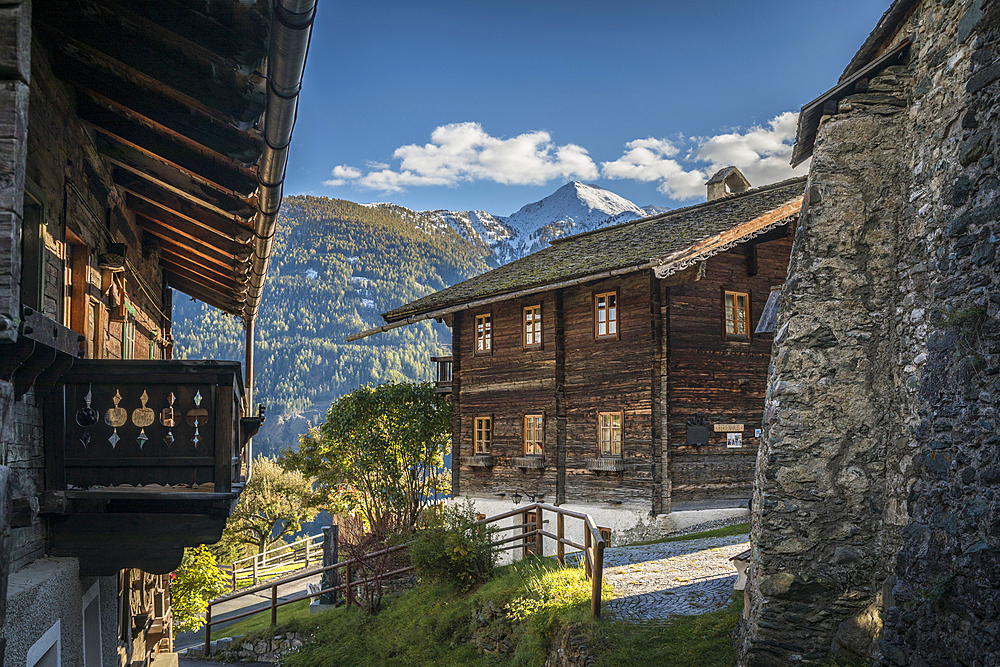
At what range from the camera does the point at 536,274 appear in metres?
18.2

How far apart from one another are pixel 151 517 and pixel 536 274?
43.4 feet

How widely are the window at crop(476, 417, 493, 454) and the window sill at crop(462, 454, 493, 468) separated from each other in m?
0.34

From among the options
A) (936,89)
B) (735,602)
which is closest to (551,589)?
(735,602)

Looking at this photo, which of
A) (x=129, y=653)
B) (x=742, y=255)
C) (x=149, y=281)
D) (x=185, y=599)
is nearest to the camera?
(x=129, y=653)

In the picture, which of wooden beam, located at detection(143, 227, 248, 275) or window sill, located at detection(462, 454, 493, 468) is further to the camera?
window sill, located at detection(462, 454, 493, 468)

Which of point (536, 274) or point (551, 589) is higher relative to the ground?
point (536, 274)

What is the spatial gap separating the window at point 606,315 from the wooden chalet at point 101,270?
10.9 meters

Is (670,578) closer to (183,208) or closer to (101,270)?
(183,208)

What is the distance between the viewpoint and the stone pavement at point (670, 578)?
8.85 meters

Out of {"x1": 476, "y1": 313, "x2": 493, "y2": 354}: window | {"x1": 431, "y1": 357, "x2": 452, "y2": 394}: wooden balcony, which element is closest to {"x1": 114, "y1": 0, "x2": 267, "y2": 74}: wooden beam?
{"x1": 476, "y1": 313, "x2": 493, "y2": 354}: window

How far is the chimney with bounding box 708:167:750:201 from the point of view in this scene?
68.0 feet

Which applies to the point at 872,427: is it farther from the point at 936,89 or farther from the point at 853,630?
the point at 936,89

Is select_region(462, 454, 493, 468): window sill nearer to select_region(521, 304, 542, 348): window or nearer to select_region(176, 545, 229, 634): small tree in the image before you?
select_region(521, 304, 542, 348): window

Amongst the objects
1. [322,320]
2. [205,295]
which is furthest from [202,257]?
[322,320]
